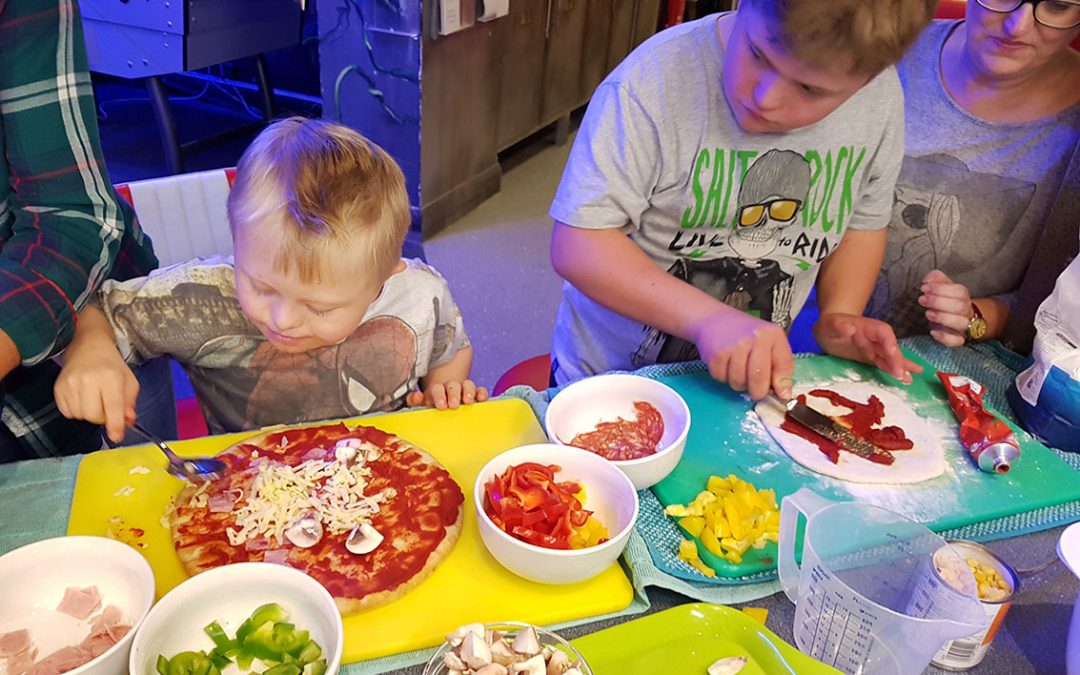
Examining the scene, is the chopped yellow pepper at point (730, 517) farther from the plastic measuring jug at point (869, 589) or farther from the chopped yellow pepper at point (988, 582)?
the chopped yellow pepper at point (988, 582)

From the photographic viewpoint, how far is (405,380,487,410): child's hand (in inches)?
44.2

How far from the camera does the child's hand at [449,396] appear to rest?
3.68 feet

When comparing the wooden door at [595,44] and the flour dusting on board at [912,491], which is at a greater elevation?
the flour dusting on board at [912,491]

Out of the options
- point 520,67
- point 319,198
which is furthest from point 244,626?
point 520,67

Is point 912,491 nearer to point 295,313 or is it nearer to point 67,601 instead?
point 295,313

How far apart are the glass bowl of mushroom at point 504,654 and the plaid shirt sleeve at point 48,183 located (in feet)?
2.10

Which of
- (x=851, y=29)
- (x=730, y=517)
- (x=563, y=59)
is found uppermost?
(x=851, y=29)

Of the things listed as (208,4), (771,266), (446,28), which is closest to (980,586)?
(771,266)

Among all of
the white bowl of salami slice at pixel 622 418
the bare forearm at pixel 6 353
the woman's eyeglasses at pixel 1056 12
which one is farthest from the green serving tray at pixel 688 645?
the woman's eyeglasses at pixel 1056 12

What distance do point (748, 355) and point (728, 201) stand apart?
0.29 metres

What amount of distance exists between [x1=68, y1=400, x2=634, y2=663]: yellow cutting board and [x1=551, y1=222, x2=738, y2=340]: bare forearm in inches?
13.3

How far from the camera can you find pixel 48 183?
1.06 m

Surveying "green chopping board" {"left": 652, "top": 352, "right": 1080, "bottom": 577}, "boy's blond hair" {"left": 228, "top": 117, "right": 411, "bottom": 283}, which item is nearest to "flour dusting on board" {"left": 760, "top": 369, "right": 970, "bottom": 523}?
"green chopping board" {"left": 652, "top": 352, "right": 1080, "bottom": 577}

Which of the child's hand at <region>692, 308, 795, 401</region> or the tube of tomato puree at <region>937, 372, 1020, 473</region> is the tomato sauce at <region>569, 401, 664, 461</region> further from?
the tube of tomato puree at <region>937, 372, 1020, 473</region>
